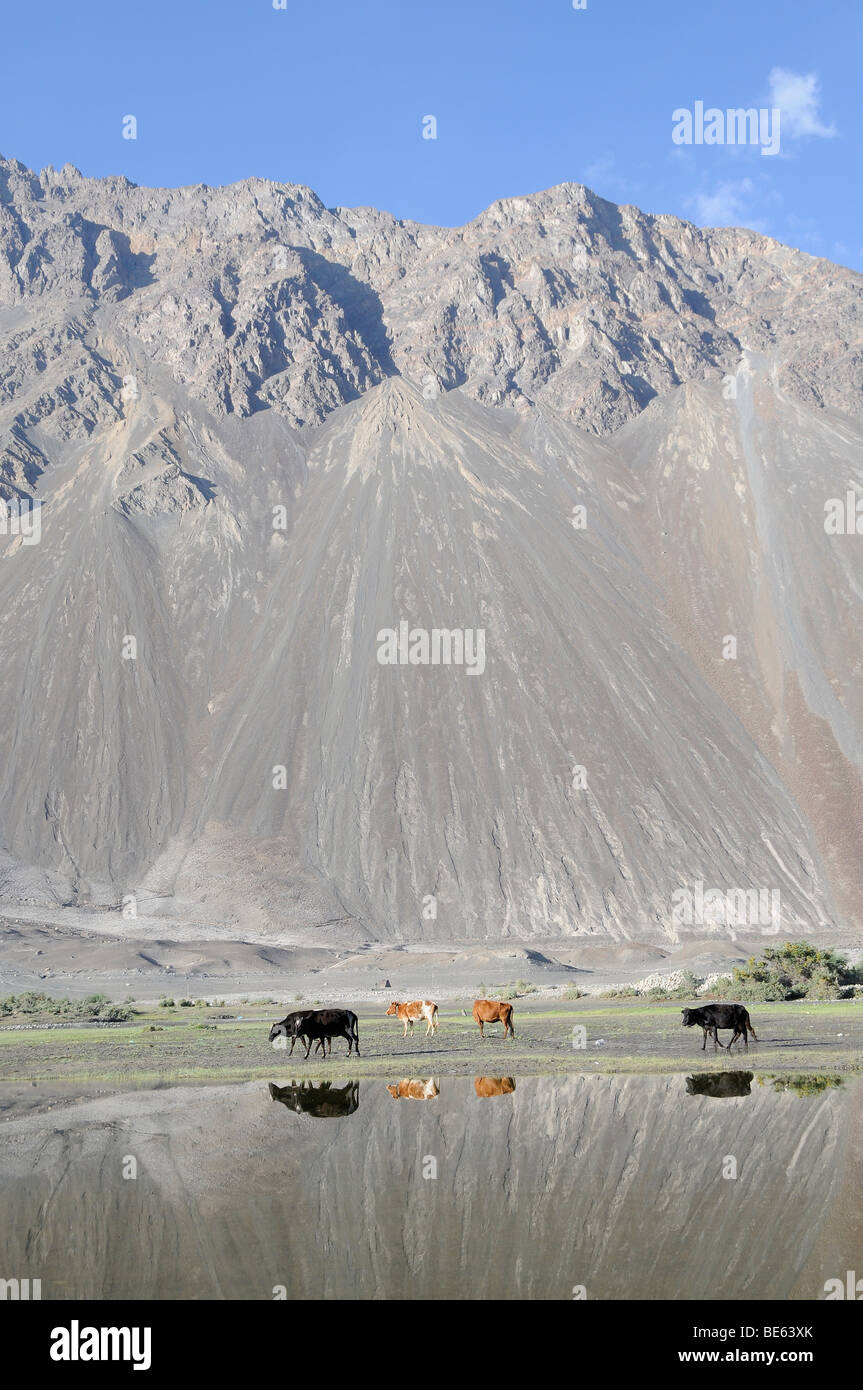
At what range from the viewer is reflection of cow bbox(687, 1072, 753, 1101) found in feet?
52.6

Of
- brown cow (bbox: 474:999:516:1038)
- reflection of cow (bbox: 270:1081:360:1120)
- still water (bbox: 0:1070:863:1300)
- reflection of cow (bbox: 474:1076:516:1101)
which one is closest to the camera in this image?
still water (bbox: 0:1070:863:1300)

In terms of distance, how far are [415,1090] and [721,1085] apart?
15.4ft

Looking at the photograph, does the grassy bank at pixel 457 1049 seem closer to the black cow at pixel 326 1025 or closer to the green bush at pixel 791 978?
the black cow at pixel 326 1025

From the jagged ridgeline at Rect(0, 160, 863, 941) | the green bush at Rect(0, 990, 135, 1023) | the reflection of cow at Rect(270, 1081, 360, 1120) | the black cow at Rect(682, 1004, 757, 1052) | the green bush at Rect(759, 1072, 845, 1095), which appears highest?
the jagged ridgeline at Rect(0, 160, 863, 941)

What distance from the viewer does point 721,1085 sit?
16.8 metres

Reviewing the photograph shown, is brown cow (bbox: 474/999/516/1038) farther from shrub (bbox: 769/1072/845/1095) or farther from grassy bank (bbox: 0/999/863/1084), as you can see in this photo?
shrub (bbox: 769/1072/845/1095)

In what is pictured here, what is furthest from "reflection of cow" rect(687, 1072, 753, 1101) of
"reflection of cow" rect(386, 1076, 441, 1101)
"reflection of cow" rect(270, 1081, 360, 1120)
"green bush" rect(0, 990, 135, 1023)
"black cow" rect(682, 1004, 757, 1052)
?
"green bush" rect(0, 990, 135, 1023)

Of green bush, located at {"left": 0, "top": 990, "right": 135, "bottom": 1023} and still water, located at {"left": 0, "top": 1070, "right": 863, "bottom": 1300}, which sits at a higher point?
still water, located at {"left": 0, "top": 1070, "right": 863, "bottom": 1300}

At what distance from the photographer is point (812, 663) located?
93500 millimetres

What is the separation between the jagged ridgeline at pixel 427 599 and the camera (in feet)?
260

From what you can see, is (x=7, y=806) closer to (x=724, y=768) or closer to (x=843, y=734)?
(x=724, y=768)

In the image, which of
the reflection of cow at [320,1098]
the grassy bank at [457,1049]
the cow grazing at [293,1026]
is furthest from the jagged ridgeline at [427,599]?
the reflection of cow at [320,1098]

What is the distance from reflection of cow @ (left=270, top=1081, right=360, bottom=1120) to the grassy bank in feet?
4.18

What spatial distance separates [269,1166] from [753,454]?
108519 millimetres
